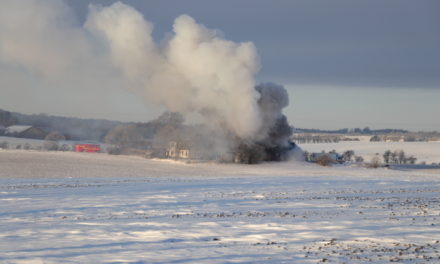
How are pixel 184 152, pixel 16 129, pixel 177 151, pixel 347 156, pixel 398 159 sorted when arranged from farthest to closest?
pixel 398 159, pixel 16 129, pixel 347 156, pixel 177 151, pixel 184 152

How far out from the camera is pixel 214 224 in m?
21.2

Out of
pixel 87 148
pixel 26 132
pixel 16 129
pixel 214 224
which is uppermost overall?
pixel 16 129

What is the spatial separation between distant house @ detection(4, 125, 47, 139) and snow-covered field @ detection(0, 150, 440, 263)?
77.6 m

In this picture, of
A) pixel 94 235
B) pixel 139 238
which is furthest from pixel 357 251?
pixel 94 235

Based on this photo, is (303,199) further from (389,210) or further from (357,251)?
(357,251)

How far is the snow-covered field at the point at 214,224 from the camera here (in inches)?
615

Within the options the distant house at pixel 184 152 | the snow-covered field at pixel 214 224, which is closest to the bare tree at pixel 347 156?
the distant house at pixel 184 152

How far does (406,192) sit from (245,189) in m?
10.4

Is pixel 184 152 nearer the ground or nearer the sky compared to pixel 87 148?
nearer the ground

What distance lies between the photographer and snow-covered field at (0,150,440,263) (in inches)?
615

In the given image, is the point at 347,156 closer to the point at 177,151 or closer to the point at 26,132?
the point at 177,151

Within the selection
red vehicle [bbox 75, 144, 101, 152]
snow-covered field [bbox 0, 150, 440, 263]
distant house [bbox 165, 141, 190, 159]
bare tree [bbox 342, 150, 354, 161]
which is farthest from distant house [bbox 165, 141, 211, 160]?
bare tree [bbox 342, 150, 354, 161]

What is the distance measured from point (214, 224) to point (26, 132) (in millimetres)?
101125

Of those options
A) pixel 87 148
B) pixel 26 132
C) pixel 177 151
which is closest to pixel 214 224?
pixel 177 151
